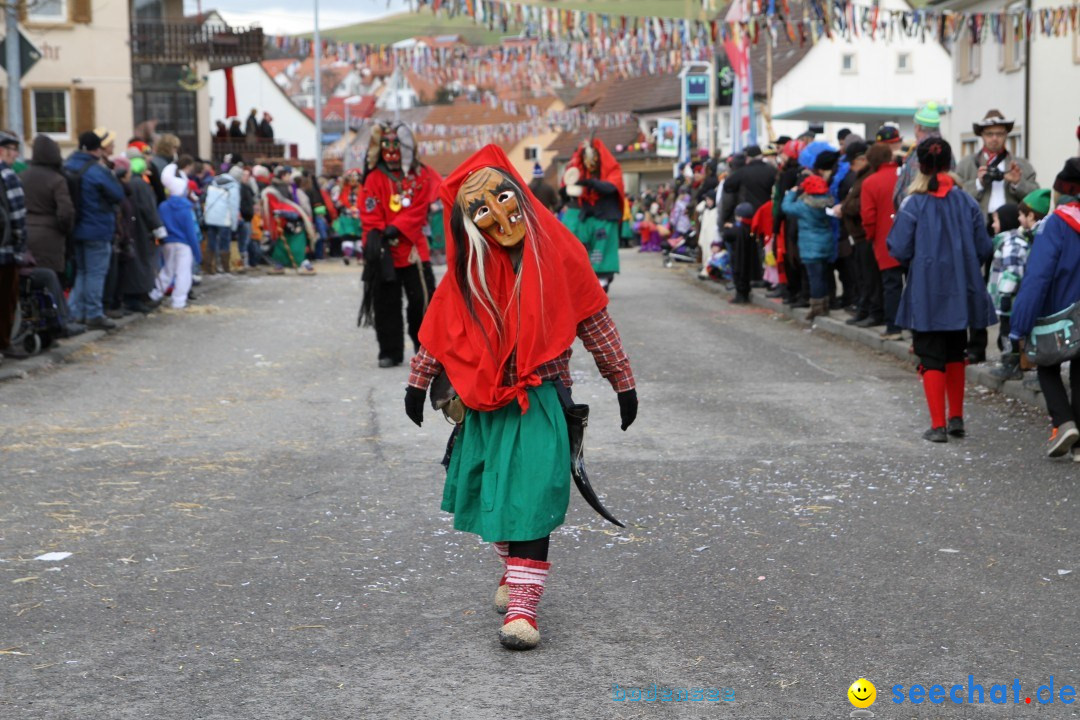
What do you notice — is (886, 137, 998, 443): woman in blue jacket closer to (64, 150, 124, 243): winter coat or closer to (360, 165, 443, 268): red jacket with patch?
(360, 165, 443, 268): red jacket with patch

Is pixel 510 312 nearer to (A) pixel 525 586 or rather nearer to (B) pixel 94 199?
(A) pixel 525 586

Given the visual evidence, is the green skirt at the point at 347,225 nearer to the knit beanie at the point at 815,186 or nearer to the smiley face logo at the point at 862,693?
the knit beanie at the point at 815,186

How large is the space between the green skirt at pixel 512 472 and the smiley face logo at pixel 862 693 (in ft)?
3.81

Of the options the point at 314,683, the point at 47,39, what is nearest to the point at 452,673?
the point at 314,683

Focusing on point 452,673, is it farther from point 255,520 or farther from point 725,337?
point 725,337

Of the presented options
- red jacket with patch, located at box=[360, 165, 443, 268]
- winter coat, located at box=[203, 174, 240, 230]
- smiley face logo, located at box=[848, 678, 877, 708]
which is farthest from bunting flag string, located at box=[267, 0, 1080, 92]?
smiley face logo, located at box=[848, 678, 877, 708]

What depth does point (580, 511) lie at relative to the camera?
7.43 metres

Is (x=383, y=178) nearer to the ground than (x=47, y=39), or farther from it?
nearer to the ground

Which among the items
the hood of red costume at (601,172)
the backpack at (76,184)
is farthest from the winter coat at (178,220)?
the hood of red costume at (601,172)

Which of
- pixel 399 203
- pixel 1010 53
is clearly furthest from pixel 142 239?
pixel 1010 53

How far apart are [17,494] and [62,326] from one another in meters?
6.59

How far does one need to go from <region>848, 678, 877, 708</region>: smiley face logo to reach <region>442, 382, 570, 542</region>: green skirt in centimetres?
116

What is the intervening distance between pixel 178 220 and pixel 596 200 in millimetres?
Answer: 5421

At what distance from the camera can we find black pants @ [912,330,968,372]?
9328mm
